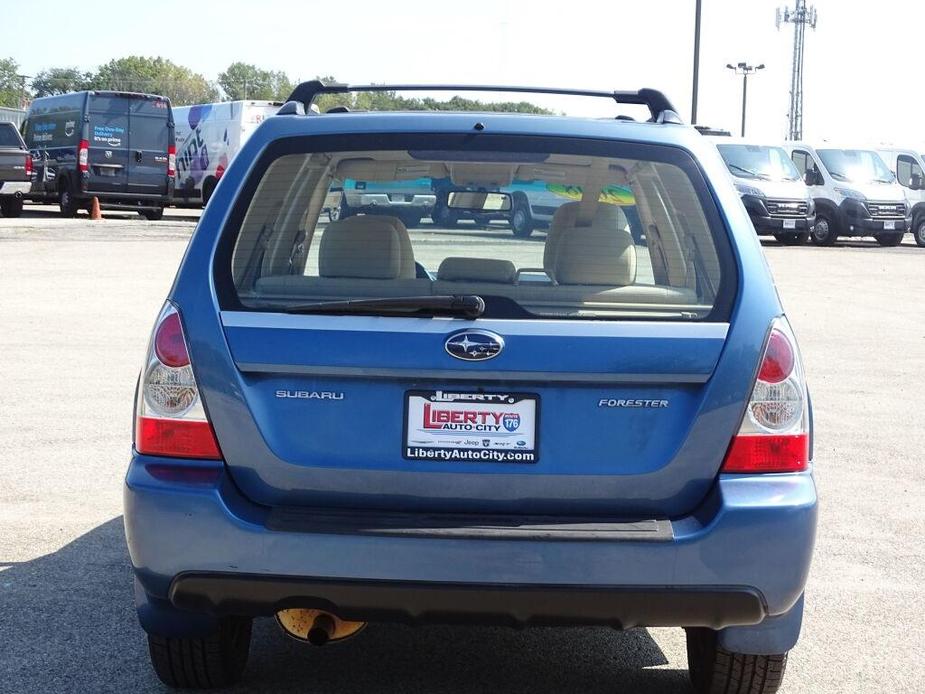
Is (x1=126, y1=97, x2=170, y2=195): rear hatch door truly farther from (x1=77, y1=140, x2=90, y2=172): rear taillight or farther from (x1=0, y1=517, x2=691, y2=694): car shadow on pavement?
(x1=0, y1=517, x2=691, y2=694): car shadow on pavement

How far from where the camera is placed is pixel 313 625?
3.83 meters

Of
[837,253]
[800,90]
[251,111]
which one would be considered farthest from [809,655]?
[800,90]

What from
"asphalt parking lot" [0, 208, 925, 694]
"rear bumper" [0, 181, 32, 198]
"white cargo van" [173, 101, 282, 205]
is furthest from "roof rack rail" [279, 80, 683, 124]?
"rear bumper" [0, 181, 32, 198]

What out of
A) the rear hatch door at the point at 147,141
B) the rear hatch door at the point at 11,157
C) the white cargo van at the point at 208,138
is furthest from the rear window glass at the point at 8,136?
the white cargo van at the point at 208,138

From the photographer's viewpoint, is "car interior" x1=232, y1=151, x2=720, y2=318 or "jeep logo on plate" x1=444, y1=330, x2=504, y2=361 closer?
"jeep logo on plate" x1=444, y1=330, x2=504, y2=361

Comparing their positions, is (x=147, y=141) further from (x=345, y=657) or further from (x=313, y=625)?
(x=313, y=625)

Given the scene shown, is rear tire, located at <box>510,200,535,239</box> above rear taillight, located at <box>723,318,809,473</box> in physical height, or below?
above

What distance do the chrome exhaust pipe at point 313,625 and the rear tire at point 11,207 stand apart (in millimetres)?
28013

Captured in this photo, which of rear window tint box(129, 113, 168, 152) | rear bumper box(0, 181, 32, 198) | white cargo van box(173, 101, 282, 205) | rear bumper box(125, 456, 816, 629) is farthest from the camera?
white cargo van box(173, 101, 282, 205)

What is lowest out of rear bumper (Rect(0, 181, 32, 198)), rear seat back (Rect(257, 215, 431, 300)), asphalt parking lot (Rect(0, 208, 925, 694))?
asphalt parking lot (Rect(0, 208, 925, 694))

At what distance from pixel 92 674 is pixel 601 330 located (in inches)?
73.8

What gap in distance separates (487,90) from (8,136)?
26736mm

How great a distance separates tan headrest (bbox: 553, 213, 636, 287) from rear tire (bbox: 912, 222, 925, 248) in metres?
31.0

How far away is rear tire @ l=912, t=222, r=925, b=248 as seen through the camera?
33188 millimetres
